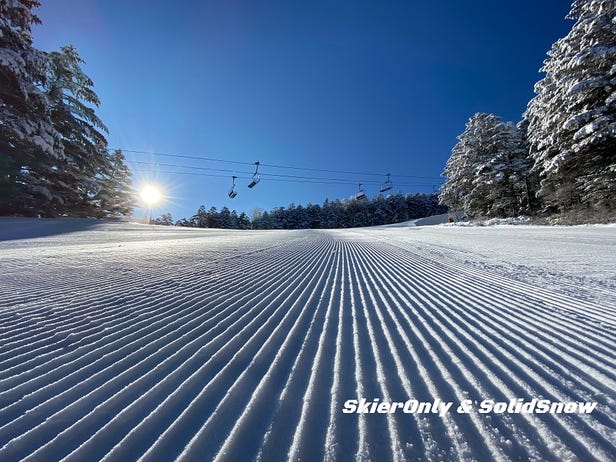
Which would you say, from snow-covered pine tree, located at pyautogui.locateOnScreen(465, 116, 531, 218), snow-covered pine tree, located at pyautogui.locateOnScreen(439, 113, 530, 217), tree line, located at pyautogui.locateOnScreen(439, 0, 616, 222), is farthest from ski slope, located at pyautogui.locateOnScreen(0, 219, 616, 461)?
snow-covered pine tree, located at pyautogui.locateOnScreen(439, 113, 530, 217)

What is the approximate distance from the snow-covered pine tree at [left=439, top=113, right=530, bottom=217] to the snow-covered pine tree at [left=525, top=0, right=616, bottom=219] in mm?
7303

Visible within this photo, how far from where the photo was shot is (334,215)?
66.1 m

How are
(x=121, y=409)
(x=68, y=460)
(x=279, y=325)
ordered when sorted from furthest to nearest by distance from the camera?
1. (x=279, y=325)
2. (x=121, y=409)
3. (x=68, y=460)

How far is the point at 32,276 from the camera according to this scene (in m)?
3.27

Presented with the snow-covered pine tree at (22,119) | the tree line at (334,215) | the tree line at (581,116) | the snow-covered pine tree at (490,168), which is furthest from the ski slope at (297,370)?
the tree line at (334,215)

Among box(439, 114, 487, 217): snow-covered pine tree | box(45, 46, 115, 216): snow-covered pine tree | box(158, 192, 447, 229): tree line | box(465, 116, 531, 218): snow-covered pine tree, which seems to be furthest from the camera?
box(158, 192, 447, 229): tree line

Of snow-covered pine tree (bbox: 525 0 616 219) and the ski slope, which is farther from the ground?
snow-covered pine tree (bbox: 525 0 616 219)

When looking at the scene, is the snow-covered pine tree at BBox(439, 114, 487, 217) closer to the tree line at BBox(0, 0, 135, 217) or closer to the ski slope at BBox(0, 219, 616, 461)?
the ski slope at BBox(0, 219, 616, 461)

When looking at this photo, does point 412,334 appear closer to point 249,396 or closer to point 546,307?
point 249,396

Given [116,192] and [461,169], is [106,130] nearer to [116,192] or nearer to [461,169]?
[116,192]

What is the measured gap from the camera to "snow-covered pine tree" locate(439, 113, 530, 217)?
19672 mm

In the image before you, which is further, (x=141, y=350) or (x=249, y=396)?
(x=141, y=350)

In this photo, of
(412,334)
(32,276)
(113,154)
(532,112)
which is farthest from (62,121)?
(532,112)

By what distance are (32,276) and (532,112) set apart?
20.7 metres
